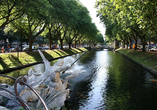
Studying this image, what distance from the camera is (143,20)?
1650 cm

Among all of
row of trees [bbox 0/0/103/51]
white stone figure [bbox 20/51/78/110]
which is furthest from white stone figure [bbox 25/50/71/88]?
row of trees [bbox 0/0/103/51]

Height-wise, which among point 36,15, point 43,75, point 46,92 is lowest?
point 46,92

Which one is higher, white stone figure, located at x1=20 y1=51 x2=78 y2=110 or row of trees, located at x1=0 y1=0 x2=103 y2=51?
row of trees, located at x1=0 y1=0 x2=103 y2=51

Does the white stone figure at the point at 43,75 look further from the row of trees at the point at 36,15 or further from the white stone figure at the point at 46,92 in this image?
the row of trees at the point at 36,15

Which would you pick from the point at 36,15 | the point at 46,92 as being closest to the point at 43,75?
the point at 46,92

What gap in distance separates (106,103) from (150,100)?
2383 millimetres

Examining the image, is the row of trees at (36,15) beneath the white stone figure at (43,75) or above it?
above

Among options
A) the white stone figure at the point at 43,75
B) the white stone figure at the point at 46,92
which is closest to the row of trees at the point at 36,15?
the white stone figure at the point at 43,75

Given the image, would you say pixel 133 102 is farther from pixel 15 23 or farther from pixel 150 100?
pixel 15 23

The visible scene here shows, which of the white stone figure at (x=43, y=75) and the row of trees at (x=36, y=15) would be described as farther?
the row of trees at (x=36, y=15)

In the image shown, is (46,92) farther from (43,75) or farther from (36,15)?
(36,15)

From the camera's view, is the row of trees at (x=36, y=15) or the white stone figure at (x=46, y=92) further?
the row of trees at (x=36, y=15)

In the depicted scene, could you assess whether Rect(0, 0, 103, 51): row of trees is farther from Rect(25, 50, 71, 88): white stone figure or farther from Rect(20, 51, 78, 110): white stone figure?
Rect(20, 51, 78, 110): white stone figure

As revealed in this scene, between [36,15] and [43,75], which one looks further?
[36,15]
